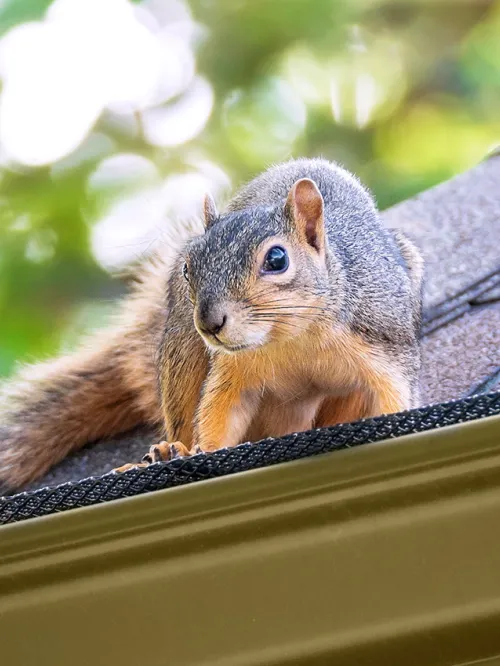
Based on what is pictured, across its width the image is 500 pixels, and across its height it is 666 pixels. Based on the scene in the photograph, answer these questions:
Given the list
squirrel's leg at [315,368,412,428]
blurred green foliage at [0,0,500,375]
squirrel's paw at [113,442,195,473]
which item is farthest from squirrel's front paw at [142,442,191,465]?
blurred green foliage at [0,0,500,375]

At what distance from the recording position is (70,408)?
1436 millimetres

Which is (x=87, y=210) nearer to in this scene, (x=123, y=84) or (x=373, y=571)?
(x=123, y=84)

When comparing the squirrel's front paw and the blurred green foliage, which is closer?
the squirrel's front paw

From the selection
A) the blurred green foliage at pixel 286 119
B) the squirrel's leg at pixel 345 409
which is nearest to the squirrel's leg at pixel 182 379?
the squirrel's leg at pixel 345 409

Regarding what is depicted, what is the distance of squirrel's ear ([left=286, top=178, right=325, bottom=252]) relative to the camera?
98cm

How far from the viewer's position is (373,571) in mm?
674

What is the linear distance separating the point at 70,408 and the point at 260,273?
598 millimetres

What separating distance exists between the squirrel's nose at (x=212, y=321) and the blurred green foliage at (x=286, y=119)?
92 centimetres

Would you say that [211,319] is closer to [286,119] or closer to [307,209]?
[307,209]

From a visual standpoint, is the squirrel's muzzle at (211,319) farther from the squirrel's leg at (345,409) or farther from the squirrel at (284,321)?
the squirrel's leg at (345,409)

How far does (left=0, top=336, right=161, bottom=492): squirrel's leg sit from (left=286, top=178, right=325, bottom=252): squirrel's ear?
48 cm

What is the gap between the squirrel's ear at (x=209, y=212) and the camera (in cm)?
104

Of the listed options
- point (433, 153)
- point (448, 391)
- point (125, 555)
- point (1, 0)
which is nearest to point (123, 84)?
point (1, 0)

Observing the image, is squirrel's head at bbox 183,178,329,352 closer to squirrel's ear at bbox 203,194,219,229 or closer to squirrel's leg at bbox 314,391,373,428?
squirrel's ear at bbox 203,194,219,229
